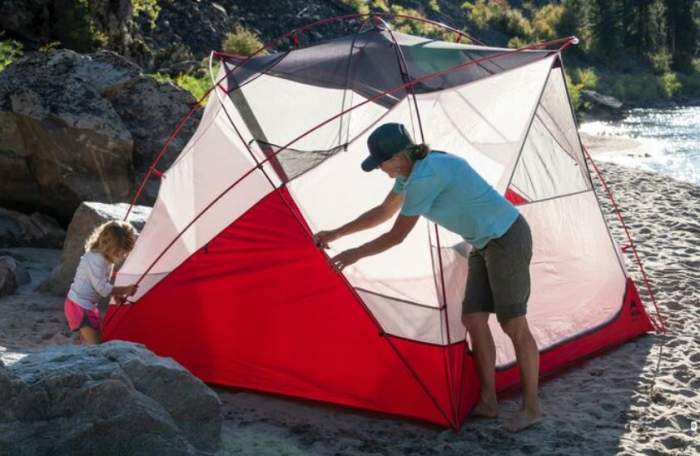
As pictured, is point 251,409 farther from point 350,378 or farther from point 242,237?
point 242,237

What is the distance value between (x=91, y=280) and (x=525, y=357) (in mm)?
2537

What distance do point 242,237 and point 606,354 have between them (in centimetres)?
233

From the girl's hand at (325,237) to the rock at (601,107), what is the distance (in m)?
27.4

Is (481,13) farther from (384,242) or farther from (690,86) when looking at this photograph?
(384,242)

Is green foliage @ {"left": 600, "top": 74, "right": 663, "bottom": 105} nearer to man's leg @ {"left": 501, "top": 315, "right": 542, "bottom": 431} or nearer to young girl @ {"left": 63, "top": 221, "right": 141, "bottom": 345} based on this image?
young girl @ {"left": 63, "top": 221, "right": 141, "bottom": 345}

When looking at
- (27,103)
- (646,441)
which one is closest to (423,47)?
(646,441)

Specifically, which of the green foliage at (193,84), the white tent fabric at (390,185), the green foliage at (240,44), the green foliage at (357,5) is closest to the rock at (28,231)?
the white tent fabric at (390,185)

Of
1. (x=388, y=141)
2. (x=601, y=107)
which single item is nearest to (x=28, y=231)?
(x=388, y=141)

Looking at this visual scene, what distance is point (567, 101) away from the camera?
5930 millimetres

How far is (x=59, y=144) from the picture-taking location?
26.8 ft

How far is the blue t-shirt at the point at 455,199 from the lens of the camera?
420 centimetres

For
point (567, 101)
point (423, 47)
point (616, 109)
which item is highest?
point (423, 47)

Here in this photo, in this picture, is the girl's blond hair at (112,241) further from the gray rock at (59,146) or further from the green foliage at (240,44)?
the green foliage at (240,44)

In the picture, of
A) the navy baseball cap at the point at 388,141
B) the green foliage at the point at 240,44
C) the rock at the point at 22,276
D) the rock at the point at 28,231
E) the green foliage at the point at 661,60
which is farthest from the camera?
the green foliage at the point at 661,60
